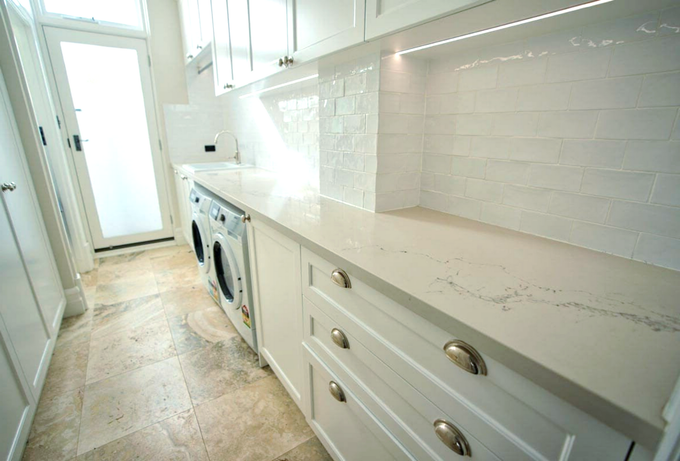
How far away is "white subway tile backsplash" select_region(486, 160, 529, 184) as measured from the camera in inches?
40.6

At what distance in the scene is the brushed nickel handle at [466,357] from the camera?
1.77 feet

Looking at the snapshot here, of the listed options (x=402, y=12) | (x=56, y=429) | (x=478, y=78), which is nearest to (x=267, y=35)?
(x=402, y=12)

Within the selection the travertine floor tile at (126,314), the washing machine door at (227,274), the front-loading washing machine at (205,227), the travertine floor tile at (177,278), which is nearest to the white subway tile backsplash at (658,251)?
the washing machine door at (227,274)

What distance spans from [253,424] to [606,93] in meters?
1.74

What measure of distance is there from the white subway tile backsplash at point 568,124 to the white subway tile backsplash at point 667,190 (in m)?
0.20

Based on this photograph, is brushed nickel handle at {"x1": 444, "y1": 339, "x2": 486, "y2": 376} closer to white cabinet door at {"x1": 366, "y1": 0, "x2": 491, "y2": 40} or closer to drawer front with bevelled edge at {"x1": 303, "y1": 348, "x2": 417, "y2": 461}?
drawer front with bevelled edge at {"x1": 303, "y1": 348, "x2": 417, "y2": 461}

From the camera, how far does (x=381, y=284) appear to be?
2.31ft

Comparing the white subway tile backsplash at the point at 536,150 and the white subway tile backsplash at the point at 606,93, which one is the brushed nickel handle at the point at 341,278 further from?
the white subway tile backsplash at the point at 606,93

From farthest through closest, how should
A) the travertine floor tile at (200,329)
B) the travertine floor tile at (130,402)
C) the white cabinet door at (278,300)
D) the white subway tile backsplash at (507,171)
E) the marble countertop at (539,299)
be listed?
the travertine floor tile at (200,329) → the travertine floor tile at (130,402) → the white cabinet door at (278,300) → the white subway tile backsplash at (507,171) → the marble countertop at (539,299)

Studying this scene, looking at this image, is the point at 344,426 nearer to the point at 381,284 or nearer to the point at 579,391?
the point at 381,284

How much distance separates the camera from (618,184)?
84 cm

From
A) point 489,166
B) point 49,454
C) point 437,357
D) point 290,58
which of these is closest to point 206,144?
point 290,58

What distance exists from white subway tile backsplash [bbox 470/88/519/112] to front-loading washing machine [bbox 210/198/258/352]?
1.11 metres

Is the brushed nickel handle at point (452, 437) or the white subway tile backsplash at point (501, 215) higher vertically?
the white subway tile backsplash at point (501, 215)
